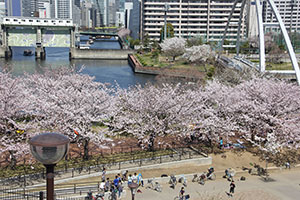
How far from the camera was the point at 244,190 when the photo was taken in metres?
14.6

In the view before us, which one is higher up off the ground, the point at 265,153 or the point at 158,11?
the point at 158,11

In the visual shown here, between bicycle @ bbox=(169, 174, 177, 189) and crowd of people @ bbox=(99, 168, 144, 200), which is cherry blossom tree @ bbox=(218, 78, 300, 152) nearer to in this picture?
bicycle @ bbox=(169, 174, 177, 189)

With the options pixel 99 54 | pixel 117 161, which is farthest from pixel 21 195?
pixel 99 54

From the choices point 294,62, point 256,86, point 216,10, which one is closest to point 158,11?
point 216,10

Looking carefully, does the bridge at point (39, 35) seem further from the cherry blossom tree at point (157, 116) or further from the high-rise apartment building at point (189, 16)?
the cherry blossom tree at point (157, 116)

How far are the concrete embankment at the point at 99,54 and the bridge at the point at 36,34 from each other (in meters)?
2.13

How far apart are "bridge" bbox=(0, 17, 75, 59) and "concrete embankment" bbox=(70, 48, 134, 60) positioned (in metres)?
2.13

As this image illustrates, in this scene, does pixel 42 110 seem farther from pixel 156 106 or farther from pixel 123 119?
pixel 156 106

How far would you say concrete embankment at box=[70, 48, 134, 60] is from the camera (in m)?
78.5

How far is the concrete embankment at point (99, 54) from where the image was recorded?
7850 cm

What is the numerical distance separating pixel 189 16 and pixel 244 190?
91.2 metres

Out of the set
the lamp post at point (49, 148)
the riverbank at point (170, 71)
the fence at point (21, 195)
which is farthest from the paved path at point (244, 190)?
the riverbank at point (170, 71)

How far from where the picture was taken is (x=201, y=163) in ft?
57.7

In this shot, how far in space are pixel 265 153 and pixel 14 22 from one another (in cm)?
7173
